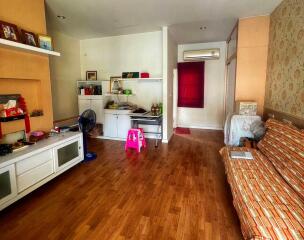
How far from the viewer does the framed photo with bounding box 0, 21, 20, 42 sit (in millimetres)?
2184

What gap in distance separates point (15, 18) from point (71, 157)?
2072 mm

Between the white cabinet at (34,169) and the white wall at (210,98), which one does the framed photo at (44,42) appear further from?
the white wall at (210,98)

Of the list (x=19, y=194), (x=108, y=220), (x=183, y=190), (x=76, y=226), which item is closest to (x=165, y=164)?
(x=183, y=190)

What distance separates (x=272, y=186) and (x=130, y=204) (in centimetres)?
148

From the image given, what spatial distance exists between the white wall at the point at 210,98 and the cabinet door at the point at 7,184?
4.87m

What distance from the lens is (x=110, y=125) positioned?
4.71 metres

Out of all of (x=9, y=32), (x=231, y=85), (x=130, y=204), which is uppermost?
(x=9, y=32)

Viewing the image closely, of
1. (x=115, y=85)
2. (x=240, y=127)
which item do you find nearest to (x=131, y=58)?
(x=115, y=85)

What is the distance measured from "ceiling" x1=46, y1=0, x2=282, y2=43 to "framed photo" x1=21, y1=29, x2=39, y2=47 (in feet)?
2.46

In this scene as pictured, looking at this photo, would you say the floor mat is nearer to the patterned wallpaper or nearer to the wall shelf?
the patterned wallpaper

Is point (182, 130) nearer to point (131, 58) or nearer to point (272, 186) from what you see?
point (131, 58)

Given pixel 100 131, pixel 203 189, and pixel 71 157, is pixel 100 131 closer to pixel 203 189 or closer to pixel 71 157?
pixel 71 157

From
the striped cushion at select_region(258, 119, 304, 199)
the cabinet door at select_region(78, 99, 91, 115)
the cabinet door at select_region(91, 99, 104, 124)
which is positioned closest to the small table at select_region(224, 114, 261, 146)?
the striped cushion at select_region(258, 119, 304, 199)

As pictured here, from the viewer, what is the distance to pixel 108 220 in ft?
6.14
